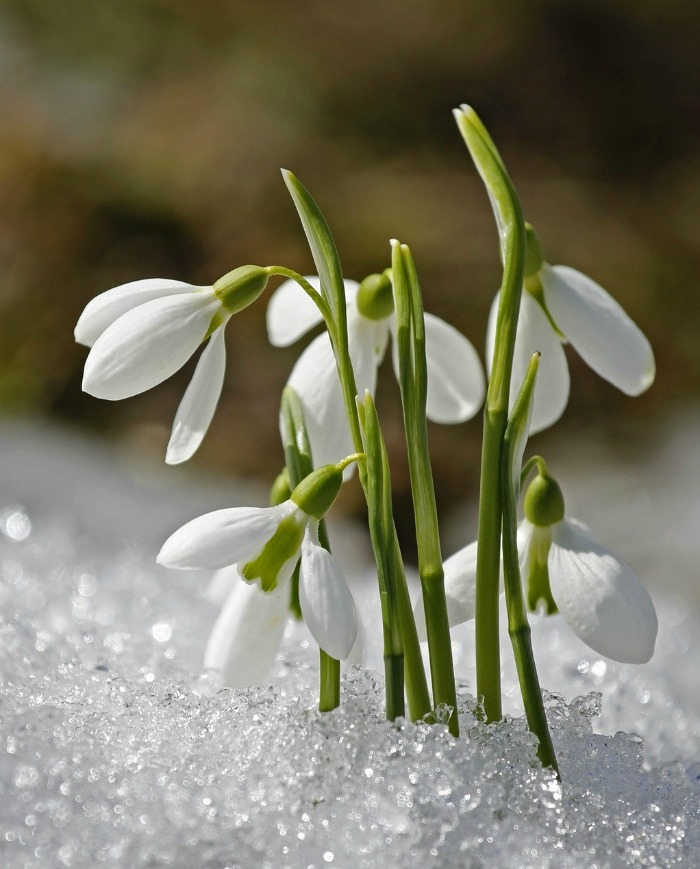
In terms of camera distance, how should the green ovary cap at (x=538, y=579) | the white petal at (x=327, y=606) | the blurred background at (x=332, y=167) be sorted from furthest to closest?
the blurred background at (x=332, y=167) < the green ovary cap at (x=538, y=579) < the white petal at (x=327, y=606)

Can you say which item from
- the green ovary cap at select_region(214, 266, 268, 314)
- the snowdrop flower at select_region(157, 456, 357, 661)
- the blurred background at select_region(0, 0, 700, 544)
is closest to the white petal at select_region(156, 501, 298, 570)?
the snowdrop flower at select_region(157, 456, 357, 661)

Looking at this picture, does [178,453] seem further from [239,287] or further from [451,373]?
[451,373]

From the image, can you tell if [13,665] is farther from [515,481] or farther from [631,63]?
[631,63]

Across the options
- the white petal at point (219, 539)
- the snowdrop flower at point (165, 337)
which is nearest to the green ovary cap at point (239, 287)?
the snowdrop flower at point (165, 337)

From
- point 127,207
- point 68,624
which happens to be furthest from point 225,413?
point 68,624

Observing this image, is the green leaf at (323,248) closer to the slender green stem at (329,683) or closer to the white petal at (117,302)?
the white petal at (117,302)

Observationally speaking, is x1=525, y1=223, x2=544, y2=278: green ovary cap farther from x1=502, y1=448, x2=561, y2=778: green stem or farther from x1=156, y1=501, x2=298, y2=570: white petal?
x1=156, y1=501, x2=298, y2=570: white petal
